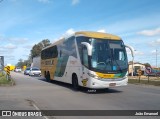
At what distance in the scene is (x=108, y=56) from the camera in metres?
17.9

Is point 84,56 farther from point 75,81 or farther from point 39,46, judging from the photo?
point 39,46

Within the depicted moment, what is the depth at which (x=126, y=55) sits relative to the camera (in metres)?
18.6

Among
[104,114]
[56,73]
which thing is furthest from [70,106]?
[56,73]

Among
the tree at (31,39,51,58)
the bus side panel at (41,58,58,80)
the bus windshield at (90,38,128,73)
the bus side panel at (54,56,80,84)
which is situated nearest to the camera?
the bus windshield at (90,38,128,73)

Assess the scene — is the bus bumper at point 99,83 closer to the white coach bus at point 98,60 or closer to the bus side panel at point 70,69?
the white coach bus at point 98,60

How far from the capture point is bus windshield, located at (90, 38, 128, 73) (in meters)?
Answer: 17.7

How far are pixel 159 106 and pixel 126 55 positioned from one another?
660 centimetres

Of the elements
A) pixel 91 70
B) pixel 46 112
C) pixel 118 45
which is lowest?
pixel 46 112

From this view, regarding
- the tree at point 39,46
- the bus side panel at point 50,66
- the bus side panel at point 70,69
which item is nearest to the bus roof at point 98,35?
the bus side panel at point 70,69

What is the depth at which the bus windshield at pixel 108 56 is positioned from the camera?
17.7m

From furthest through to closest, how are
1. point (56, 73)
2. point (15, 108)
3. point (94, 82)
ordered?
point (56, 73) < point (94, 82) < point (15, 108)

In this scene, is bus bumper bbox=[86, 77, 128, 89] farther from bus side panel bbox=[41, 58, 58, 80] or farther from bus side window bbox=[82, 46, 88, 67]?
bus side panel bbox=[41, 58, 58, 80]

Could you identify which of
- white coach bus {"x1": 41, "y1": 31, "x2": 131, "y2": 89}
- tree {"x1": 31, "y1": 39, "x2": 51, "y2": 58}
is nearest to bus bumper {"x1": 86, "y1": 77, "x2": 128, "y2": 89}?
white coach bus {"x1": 41, "y1": 31, "x2": 131, "y2": 89}

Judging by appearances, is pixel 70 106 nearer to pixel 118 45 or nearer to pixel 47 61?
pixel 118 45
